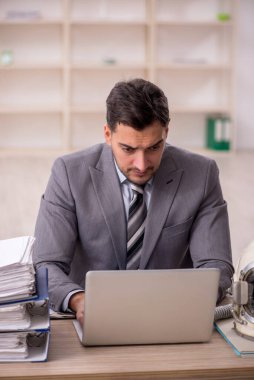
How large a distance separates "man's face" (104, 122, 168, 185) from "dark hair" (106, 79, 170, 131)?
2 centimetres

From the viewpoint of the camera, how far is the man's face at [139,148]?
1.97 meters

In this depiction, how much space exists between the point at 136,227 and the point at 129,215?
43 mm

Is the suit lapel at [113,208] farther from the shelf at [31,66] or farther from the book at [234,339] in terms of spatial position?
the shelf at [31,66]

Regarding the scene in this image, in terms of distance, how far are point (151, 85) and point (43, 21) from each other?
6.69m

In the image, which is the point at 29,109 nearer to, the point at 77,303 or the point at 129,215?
the point at 129,215

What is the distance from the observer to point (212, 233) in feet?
7.09

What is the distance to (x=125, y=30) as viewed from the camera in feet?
29.4

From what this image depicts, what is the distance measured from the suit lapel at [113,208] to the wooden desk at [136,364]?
1.93 ft

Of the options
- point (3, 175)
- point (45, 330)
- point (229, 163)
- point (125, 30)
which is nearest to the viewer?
point (45, 330)

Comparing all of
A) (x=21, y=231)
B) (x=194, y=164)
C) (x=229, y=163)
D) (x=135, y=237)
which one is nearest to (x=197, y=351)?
(x=135, y=237)

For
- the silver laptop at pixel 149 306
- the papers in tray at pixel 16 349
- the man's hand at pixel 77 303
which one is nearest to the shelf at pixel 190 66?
the man's hand at pixel 77 303

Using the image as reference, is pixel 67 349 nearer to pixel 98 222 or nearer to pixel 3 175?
pixel 98 222

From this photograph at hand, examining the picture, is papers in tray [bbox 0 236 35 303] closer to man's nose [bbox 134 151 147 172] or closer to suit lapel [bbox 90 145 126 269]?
man's nose [bbox 134 151 147 172]

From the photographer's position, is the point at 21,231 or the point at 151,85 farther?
the point at 21,231
